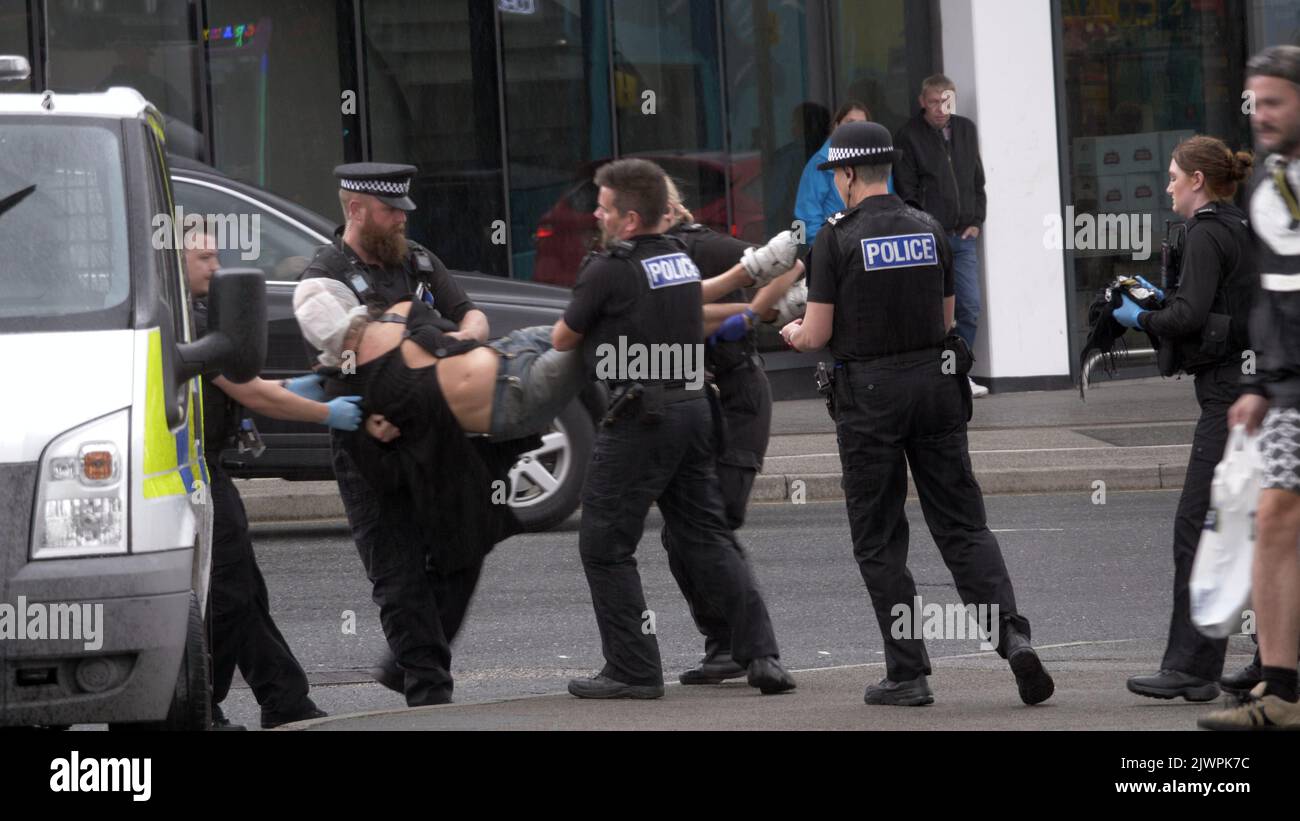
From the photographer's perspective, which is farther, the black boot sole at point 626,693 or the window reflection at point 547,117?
the window reflection at point 547,117

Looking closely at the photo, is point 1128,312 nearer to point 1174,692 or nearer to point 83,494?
point 1174,692

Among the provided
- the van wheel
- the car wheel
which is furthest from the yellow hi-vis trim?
the car wheel

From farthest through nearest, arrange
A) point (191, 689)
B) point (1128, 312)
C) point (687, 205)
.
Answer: point (687, 205), point (1128, 312), point (191, 689)

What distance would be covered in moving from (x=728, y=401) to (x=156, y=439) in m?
2.73

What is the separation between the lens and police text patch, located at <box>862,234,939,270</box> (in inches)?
257

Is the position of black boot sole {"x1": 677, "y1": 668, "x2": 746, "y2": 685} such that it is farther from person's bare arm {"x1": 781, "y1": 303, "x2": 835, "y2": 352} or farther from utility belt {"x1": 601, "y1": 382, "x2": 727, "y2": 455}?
person's bare arm {"x1": 781, "y1": 303, "x2": 835, "y2": 352}

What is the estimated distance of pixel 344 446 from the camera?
663cm

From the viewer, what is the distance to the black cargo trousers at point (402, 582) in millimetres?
6641

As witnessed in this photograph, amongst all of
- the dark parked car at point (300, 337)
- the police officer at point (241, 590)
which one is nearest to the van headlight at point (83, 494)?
the police officer at point (241, 590)

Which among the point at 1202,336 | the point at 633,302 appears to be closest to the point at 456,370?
the point at 633,302

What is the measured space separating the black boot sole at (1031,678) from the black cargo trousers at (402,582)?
6.10 ft

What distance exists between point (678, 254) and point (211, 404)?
67.0 inches

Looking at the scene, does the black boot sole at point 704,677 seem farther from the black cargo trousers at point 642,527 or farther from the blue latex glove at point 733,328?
the blue latex glove at point 733,328

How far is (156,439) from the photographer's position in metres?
5.26
